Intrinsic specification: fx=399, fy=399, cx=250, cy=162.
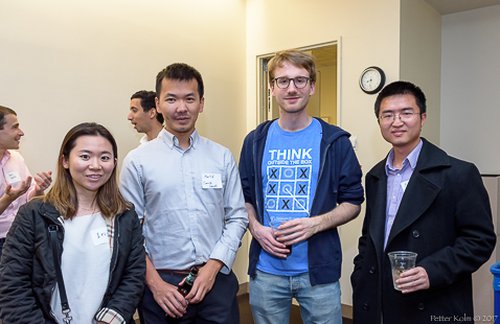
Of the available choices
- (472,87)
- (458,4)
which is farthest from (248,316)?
(458,4)

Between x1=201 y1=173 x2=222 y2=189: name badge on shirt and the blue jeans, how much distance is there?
0.47 m

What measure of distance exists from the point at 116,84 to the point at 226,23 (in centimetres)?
150

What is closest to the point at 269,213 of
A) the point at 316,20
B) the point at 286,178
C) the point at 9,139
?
the point at 286,178

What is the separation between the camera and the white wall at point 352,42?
351 centimetres

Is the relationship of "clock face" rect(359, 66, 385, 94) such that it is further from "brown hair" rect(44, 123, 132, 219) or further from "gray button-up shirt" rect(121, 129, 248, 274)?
"brown hair" rect(44, 123, 132, 219)

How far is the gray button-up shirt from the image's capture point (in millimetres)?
1649

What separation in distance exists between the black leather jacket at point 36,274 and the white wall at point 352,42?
2608 mm

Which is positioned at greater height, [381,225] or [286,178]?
[286,178]

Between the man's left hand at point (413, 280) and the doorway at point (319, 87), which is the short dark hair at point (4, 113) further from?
the man's left hand at point (413, 280)

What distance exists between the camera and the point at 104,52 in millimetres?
3285

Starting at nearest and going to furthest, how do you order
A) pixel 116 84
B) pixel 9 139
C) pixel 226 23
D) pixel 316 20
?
pixel 9 139 → pixel 116 84 → pixel 316 20 → pixel 226 23

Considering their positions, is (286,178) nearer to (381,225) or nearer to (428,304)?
(381,225)

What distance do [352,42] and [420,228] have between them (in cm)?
253

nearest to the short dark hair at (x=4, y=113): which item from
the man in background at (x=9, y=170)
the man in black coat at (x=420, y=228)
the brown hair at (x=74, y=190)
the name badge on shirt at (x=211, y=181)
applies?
the man in background at (x=9, y=170)
